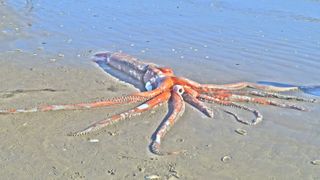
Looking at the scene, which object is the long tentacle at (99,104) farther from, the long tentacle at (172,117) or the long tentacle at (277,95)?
the long tentacle at (277,95)

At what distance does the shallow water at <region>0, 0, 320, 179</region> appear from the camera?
204 inches

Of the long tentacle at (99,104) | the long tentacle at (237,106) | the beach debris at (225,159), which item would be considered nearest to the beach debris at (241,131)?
the long tentacle at (237,106)

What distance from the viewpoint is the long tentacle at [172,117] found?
5.45 metres

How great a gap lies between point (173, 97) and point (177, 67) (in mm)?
1994

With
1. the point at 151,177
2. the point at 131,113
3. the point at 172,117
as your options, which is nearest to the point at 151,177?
the point at 151,177

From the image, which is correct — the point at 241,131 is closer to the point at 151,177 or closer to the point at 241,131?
the point at 241,131

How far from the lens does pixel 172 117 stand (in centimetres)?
620

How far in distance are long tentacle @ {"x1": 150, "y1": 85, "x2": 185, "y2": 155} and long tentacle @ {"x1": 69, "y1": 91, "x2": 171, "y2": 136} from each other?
13 centimetres

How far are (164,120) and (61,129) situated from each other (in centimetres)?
135

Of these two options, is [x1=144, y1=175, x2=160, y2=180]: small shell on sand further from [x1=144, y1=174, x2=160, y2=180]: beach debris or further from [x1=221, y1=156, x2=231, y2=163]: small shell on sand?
[x1=221, y1=156, x2=231, y2=163]: small shell on sand

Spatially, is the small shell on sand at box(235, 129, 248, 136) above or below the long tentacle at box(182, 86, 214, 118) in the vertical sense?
below

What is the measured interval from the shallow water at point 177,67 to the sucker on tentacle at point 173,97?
137 millimetres

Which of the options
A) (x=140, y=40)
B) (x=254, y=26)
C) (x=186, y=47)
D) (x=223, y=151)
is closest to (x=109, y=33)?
(x=140, y=40)

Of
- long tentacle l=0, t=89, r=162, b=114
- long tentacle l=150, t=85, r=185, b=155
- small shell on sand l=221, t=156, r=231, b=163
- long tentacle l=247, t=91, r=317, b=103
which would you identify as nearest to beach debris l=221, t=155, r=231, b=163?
small shell on sand l=221, t=156, r=231, b=163
